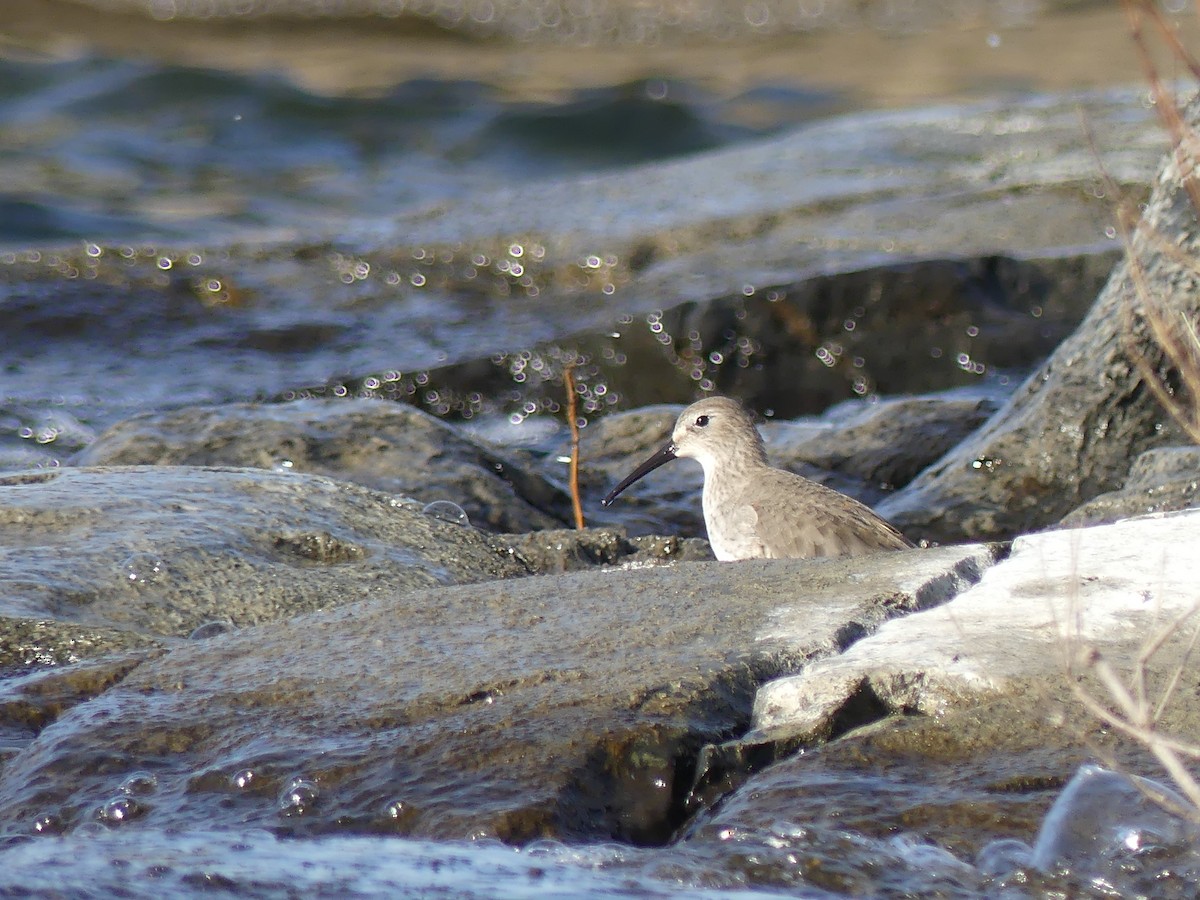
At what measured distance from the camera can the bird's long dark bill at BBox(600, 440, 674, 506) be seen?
7.16 m

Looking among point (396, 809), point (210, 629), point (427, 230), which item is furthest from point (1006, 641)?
point (427, 230)

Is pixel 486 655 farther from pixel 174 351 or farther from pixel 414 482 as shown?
pixel 174 351

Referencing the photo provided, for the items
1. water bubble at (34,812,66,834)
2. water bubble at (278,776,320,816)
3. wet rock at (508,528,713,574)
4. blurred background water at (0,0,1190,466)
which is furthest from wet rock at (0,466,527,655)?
blurred background water at (0,0,1190,466)

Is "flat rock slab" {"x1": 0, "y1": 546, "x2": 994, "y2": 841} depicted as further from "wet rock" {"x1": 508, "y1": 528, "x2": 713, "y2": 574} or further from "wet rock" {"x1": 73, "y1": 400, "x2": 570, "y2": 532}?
"wet rock" {"x1": 73, "y1": 400, "x2": 570, "y2": 532}

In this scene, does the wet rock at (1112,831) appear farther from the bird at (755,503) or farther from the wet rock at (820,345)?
the wet rock at (820,345)

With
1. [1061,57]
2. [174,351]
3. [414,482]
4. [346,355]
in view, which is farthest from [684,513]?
[1061,57]

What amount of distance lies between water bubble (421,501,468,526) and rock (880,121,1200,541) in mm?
1907

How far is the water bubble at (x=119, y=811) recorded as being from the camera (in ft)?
11.0

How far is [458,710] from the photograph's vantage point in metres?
3.57

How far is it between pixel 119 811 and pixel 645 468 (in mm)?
4106

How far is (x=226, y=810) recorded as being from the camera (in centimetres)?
336

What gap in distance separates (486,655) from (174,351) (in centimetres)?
703

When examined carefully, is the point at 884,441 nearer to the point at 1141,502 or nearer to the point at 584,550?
the point at 1141,502

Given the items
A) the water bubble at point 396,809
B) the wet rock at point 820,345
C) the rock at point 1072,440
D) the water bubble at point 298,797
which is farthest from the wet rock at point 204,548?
the wet rock at point 820,345
